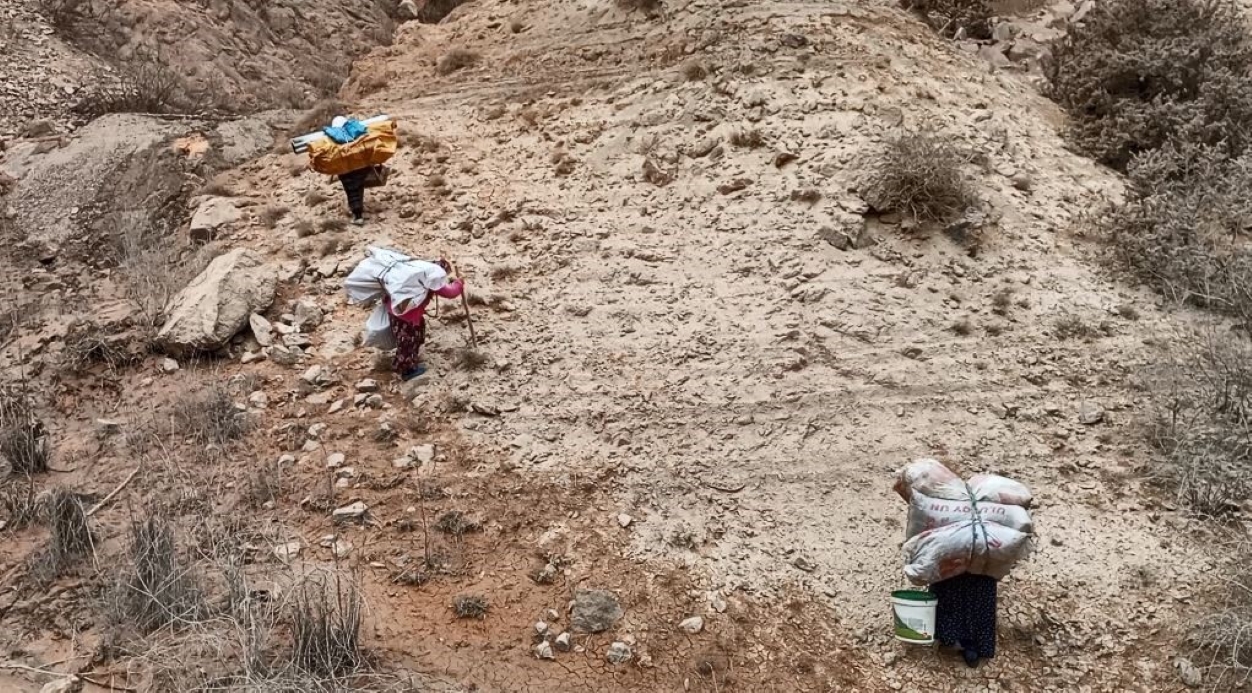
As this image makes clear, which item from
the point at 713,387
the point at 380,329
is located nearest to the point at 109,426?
the point at 380,329

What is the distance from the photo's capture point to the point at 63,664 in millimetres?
3695

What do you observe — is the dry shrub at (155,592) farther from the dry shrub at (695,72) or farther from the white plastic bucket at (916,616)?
the dry shrub at (695,72)

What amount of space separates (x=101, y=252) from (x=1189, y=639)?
6801 millimetres

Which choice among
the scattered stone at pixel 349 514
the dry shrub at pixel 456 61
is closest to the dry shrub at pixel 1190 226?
the scattered stone at pixel 349 514

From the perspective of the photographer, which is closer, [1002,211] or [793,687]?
[793,687]

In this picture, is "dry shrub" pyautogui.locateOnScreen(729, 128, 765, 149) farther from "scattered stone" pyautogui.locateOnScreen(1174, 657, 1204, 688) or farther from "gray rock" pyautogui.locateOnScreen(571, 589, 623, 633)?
"scattered stone" pyautogui.locateOnScreen(1174, 657, 1204, 688)

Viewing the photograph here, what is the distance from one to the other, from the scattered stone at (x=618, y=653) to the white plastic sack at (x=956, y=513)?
1.20 m

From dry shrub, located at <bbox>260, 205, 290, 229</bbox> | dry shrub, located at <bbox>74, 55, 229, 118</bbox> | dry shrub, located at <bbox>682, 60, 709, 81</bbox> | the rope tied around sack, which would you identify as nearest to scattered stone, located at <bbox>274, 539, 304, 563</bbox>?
the rope tied around sack

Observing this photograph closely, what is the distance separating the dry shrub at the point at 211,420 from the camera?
497 cm

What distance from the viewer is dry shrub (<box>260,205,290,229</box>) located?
22.0 ft

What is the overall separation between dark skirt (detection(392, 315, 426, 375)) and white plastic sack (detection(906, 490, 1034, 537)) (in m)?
2.77

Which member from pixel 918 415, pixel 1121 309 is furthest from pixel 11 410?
pixel 1121 309

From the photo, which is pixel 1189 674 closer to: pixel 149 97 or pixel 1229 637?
pixel 1229 637

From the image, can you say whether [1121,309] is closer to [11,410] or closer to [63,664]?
[63,664]
